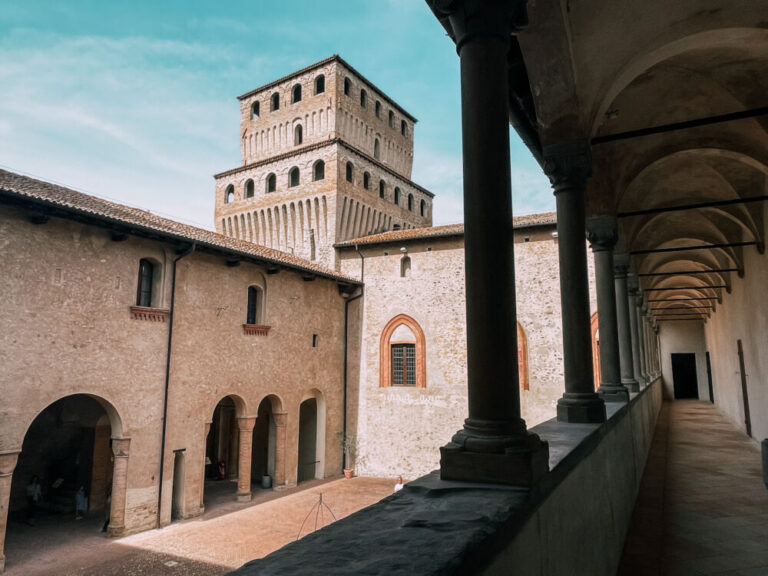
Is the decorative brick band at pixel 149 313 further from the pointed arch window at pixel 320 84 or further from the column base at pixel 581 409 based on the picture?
the pointed arch window at pixel 320 84

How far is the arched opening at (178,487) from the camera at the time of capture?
509 inches

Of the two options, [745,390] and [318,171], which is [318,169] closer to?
[318,171]

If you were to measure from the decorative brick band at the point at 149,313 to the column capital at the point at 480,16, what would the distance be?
36.8 ft

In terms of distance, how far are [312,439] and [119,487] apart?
328 inches

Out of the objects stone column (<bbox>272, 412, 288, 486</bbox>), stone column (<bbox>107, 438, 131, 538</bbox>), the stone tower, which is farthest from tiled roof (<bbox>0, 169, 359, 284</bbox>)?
the stone tower

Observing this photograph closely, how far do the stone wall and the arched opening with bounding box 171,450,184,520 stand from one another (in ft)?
25.8

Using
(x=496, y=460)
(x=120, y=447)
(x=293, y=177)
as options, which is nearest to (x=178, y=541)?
(x=120, y=447)

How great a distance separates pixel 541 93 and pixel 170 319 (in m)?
10.7

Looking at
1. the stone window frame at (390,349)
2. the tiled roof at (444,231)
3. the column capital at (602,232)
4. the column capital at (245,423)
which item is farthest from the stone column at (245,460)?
the column capital at (602,232)

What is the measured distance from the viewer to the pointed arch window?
2736cm

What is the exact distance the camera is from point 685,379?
31.9 metres

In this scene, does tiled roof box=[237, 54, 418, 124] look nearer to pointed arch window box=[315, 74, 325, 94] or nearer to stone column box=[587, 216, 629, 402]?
pointed arch window box=[315, 74, 325, 94]

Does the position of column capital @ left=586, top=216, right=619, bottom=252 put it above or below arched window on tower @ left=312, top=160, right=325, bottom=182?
below

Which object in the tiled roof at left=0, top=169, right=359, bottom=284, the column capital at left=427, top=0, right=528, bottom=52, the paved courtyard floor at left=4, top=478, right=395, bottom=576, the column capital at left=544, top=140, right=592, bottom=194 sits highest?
the tiled roof at left=0, top=169, right=359, bottom=284
